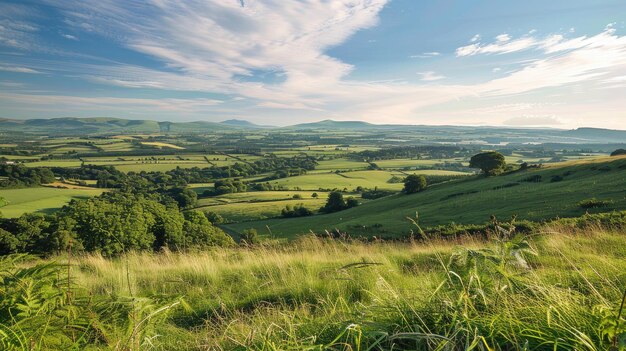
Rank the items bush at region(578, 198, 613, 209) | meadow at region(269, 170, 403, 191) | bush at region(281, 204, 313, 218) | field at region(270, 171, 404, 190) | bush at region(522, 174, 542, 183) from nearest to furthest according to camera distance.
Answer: bush at region(578, 198, 613, 209)
bush at region(522, 174, 542, 183)
bush at region(281, 204, 313, 218)
meadow at region(269, 170, 403, 191)
field at region(270, 171, 404, 190)

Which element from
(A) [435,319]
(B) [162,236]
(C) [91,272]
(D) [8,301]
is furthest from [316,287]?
(B) [162,236]

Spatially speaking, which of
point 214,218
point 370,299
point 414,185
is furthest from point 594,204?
point 214,218

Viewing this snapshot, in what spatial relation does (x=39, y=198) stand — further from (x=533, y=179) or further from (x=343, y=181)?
(x=533, y=179)

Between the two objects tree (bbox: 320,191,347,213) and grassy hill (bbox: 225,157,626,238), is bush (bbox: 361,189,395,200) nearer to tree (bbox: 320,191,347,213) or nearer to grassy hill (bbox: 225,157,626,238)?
tree (bbox: 320,191,347,213)

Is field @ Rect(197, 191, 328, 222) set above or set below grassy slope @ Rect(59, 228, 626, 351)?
below

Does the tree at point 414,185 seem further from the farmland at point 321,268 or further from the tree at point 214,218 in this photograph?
the tree at point 214,218

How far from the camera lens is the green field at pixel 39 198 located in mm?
66581

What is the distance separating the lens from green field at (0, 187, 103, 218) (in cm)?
6658

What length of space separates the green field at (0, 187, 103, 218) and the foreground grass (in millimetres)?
74189

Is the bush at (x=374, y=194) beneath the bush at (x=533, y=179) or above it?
beneath

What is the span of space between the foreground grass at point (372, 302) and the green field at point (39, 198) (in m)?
74.2

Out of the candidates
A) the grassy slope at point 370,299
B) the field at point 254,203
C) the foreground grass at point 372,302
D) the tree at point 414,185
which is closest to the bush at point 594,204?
the grassy slope at point 370,299

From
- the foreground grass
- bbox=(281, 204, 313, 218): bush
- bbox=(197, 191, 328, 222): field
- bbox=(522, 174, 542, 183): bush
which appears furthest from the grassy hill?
the foreground grass

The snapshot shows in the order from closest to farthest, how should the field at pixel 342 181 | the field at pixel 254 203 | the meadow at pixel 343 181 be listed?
the field at pixel 254 203, the meadow at pixel 343 181, the field at pixel 342 181
